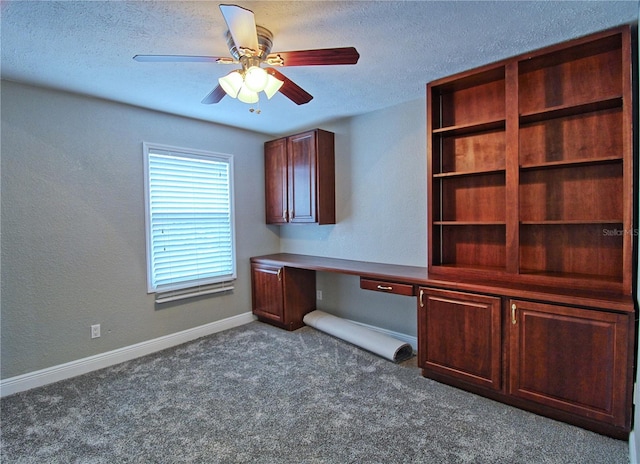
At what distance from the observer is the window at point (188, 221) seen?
3.28 m

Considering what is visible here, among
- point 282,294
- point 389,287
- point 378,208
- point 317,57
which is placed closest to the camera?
point 317,57

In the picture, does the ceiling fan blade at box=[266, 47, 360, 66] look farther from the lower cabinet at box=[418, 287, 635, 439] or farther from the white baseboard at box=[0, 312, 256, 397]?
the white baseboard at box=[0, 312, 256, 397]

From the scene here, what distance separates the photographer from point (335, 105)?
10.5 ft

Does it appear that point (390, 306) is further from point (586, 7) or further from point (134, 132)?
point (134, 132)

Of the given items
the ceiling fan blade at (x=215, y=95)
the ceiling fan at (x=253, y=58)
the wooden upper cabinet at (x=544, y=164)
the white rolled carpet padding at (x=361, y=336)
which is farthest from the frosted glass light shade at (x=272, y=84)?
the white rolled carpet padding at (x=361, y=336)

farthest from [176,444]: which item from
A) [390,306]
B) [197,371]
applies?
[390,306]

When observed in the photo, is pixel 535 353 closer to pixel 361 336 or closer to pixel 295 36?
pixel 361 336

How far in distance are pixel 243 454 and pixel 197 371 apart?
3.87 ft

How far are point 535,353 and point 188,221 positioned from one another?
329 cm

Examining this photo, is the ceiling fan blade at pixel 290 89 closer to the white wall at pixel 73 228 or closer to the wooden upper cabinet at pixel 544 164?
the wooden upper cabinet at pixel 544 164

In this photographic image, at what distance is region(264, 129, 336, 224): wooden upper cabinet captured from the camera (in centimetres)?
362

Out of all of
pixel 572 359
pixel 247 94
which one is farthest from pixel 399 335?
pixel 247 94

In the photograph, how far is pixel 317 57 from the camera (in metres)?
1.73

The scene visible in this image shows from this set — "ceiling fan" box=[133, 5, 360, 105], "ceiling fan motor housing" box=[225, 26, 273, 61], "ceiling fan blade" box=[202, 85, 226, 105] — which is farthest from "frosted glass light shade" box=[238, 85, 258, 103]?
"ceiling fan blade" box=[202, 85, 226, 105]
